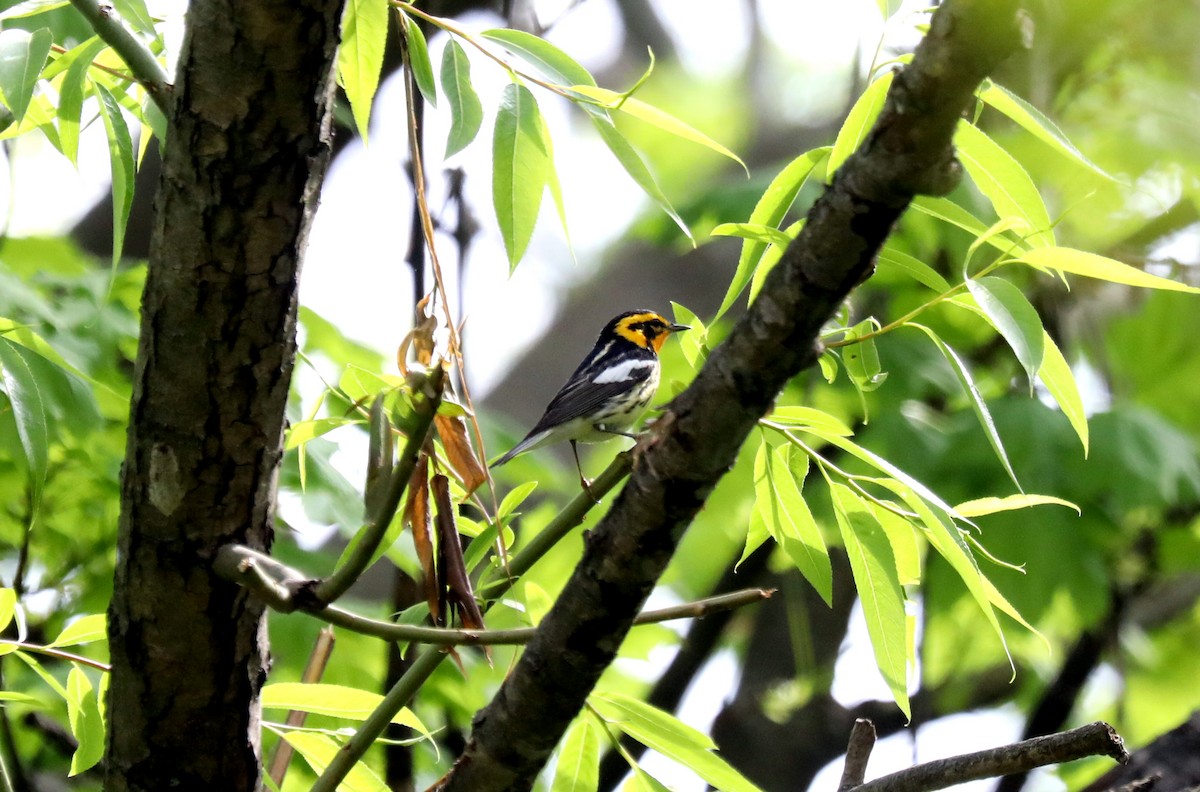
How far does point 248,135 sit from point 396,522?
56 cm

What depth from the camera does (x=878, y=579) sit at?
1625mm

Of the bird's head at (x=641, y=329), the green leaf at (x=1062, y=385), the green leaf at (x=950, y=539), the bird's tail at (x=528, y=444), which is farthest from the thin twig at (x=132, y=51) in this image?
the bird's head at (x=641, y=329)

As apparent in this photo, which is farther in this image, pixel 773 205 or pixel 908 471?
pixel 908 471

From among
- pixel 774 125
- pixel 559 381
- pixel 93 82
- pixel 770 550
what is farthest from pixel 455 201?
pixel 774 125

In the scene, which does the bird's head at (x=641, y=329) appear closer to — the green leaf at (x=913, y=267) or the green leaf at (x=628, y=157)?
the green leaf at (x=628, y=157)

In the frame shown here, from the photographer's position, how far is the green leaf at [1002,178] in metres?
1.46

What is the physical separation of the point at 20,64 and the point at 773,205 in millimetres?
1009

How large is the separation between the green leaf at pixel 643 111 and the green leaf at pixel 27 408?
92 centimetres

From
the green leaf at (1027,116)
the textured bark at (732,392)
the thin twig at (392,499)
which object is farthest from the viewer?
the green leaf at (1027,116)

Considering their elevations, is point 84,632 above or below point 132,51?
below

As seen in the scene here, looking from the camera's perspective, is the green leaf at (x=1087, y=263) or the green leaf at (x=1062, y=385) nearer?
the green leaf at (x=1087, y=263)

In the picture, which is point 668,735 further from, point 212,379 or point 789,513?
point 212,379

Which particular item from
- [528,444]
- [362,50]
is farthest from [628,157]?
[528,444]

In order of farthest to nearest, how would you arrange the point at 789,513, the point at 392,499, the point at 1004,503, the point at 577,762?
the point at 577,762, the point at 789,513, the point at 1004,503, the point at 392,499
